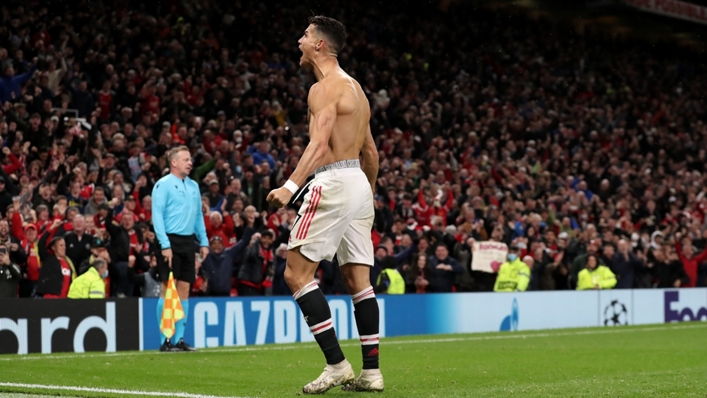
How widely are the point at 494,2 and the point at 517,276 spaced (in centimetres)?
1437

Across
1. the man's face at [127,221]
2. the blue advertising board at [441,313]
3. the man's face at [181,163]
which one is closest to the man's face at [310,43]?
the man's face at [181,163]

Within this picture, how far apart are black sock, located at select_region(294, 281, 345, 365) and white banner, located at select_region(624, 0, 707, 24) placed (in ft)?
78.4

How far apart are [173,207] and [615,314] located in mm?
10882

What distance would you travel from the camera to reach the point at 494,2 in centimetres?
3019

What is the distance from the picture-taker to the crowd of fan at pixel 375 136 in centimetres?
1456

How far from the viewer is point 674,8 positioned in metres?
30.0

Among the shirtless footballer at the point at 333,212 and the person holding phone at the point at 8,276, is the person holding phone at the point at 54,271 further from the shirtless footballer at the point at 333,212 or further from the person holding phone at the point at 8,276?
the shirtless footballer at the point at 333,212

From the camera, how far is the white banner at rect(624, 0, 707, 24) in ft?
94.9

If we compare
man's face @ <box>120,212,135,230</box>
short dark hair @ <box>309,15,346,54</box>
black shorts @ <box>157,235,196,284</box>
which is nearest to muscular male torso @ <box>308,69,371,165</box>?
short dark hair @ <box>309,15,346,54</box>

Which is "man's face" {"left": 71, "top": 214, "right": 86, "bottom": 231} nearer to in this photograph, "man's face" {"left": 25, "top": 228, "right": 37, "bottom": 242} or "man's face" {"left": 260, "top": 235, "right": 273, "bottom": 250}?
"man's face" {"left": 25, "top": 228, "right": 37, "bottom": 242}

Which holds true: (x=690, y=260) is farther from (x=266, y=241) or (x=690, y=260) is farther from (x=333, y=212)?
(x=333, y=212)

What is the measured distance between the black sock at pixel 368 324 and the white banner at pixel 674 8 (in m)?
23.6

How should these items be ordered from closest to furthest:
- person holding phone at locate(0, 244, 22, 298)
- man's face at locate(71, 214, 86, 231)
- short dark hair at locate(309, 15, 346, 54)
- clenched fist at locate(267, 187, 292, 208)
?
clenched fist at locate(267, 187, 292, 208) → short dark hair at locate(309, 15, 346, 54) → person holding phone at locate(0, 244, 22, 298) → man's face at locate(71, 214, 86, 231)

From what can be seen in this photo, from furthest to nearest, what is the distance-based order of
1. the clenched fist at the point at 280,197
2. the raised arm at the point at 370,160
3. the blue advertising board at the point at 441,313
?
the blue advertising board at the point at 441,313 → the raised arm at the point at 370,160 → the clenched fist at the point at 280,197
